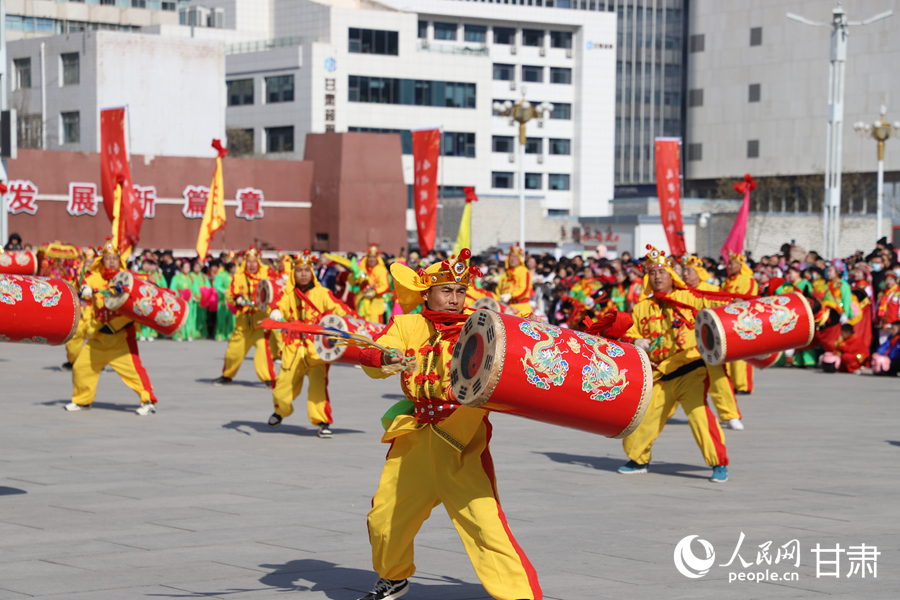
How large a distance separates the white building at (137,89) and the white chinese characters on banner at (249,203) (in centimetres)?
1511

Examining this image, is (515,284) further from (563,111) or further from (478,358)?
(563,111)

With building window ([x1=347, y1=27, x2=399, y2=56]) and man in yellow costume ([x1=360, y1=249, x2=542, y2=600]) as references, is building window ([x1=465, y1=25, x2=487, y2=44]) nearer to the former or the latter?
building window ([x1=347, y1=27, x2=399, y2=56])

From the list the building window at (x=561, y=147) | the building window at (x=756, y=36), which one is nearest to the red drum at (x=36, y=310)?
the building window at (x=561, y=147)

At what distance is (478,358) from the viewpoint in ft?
15.1

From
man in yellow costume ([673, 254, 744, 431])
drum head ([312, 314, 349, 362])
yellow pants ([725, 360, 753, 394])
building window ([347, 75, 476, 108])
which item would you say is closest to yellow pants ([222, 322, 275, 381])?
drum head ([312, 314, 349, 362])

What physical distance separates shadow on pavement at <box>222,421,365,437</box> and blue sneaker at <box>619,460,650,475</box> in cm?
295

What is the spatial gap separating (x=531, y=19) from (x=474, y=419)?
6261 cm

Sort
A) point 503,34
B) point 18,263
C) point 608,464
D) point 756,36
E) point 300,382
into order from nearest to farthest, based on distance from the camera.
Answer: point 608,464 < point 300,382 < point 18,263 < point 756,36 < point 503,34

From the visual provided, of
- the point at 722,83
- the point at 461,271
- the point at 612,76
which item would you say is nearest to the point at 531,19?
the point at 612,76

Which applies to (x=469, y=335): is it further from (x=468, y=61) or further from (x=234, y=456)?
(x=468, y=61)

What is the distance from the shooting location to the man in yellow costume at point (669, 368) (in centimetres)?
822

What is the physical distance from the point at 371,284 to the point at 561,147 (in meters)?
51.0

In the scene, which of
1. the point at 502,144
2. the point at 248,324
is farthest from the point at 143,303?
the point at 502,144

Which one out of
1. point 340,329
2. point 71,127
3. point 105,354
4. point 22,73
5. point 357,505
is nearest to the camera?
point 357,505
